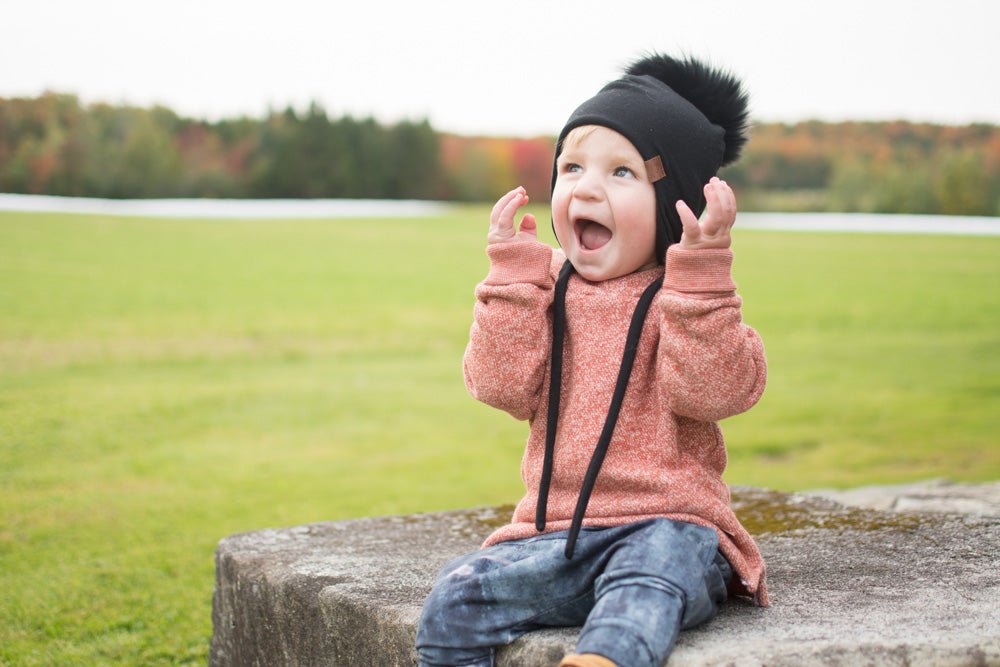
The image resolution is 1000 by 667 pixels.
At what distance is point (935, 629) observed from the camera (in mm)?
2158

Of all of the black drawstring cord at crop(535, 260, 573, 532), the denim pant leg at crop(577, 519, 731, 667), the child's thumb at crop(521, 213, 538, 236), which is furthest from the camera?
the child's thumb at crop(521, 213, 538, 236)

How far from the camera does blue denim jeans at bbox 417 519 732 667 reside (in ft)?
6.78

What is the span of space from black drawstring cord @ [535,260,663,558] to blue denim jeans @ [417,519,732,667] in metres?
0.06

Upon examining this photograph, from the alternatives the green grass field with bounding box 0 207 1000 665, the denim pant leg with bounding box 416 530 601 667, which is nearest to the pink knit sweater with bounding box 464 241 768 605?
the denim pant leg with bounding box 416 530 601 667

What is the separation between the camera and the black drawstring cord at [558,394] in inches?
87.1

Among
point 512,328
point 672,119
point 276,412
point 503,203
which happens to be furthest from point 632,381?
point 276,412

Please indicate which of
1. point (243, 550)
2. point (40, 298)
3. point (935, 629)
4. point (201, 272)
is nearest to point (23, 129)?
point (201, 272)

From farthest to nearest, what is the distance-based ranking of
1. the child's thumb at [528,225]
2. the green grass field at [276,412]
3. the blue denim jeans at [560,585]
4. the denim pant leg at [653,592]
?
the green grass field at [276,412], the child's thumb at [528,225], the blue denim jeans at [560,585], the denim pant leg at [653,592]

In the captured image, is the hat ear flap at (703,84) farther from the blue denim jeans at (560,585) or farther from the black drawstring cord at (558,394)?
the blue denim jeans at (560,585)

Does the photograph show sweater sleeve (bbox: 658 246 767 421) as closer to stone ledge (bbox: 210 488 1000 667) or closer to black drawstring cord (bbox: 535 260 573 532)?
black drawstring cord (bbox: 535 260 573 532)

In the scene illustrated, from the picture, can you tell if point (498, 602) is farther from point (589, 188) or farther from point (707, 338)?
point (589, 188)

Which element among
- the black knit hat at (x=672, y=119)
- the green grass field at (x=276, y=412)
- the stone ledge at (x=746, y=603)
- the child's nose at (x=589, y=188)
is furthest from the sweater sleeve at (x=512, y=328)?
the green grass field at (x=276, y=412)

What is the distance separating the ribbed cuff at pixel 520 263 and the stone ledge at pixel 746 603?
76 cm

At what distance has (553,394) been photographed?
235 cm
